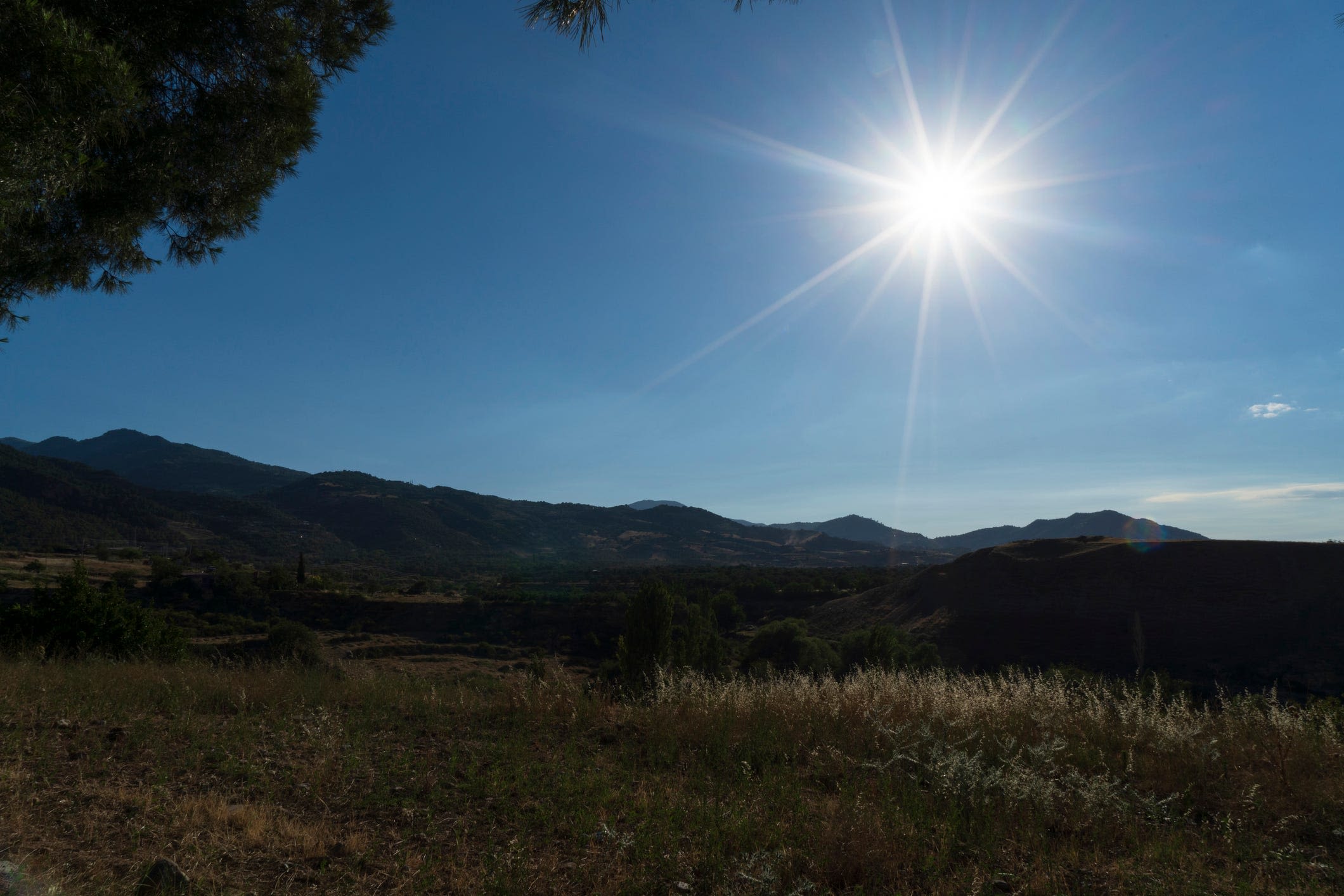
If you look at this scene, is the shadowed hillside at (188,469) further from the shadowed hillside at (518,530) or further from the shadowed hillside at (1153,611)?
the shadowed hillside at (1153,611)

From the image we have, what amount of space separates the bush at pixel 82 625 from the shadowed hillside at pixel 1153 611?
4149 centimetres

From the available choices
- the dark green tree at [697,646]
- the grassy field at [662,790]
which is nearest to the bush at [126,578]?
the dark green tree at [697,646]

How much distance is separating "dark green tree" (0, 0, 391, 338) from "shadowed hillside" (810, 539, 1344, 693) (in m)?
42.6

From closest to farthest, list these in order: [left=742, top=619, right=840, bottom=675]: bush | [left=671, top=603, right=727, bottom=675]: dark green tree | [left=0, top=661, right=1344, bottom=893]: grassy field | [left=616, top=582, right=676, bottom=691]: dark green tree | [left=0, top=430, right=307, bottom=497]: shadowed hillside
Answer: [left=0, top=661, right=1344, bottom=893]: grassy field → [left=616, top=582, right=676, bottom=691]: dark green tree → [left=671, top=603, right=727, bottom=675]: dark green tree → [left=742, top=619, right=840, bottom=675]: bush → [left=0, top=430, right=307, bottom=497]: shadowed hillside

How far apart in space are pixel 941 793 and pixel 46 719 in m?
7.79

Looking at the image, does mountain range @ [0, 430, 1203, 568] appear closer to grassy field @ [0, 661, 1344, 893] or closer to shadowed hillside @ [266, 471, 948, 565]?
shadowed hillside @ [266, 471, 948, 565]

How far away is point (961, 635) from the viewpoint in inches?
1697

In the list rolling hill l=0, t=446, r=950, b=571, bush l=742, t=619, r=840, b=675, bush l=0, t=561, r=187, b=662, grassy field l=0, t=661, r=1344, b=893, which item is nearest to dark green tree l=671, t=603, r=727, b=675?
bush l=742, t=619, r=840, b=675

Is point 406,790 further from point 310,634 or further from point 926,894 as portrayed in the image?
point 310,634

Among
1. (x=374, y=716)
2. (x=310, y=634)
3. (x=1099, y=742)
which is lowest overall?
(x=310, y=634)

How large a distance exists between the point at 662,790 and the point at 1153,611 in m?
50.9

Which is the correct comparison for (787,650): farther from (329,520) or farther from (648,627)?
(329,520)

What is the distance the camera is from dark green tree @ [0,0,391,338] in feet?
13.6

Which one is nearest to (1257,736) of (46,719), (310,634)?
(46,719)
